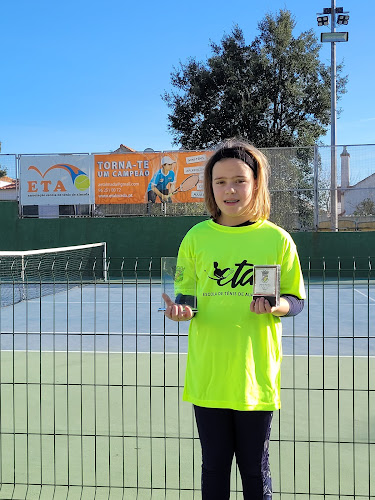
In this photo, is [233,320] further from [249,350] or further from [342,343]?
[342,343]

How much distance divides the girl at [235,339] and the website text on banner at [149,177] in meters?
16.2

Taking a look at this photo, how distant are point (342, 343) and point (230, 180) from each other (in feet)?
19.5

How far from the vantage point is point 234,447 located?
2188 mm

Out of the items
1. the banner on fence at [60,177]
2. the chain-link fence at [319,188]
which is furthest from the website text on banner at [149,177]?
the chain-link fence at [319,188]

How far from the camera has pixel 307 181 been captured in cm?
1811

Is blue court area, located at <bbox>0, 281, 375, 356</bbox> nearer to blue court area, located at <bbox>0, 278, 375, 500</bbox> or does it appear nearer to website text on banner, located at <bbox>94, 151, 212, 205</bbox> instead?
blue court area, located at <bbox>0, 278, 375, 500</bbox>

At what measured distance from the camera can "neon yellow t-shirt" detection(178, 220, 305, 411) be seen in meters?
2.12

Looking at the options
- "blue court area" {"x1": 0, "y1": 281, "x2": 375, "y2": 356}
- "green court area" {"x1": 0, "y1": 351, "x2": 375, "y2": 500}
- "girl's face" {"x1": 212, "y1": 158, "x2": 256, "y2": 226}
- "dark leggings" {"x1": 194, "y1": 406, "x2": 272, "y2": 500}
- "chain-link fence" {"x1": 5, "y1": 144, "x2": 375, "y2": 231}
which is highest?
"chain-link fence" {"x1": 5, "y1": 144, "x2": 375, "y2": 231}

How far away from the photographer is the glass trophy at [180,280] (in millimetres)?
2188

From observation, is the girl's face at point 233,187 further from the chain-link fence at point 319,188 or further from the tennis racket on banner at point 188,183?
the tennis racket on banner at point 188,183

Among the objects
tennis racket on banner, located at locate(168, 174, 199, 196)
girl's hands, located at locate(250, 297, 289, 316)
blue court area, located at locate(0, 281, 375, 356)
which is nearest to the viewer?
girl's hands, located at locate(250, 297, 289, 316)

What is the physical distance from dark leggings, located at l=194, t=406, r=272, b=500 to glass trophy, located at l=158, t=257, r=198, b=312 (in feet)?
1.28

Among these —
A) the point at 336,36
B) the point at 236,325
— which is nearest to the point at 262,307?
the point at 236,325

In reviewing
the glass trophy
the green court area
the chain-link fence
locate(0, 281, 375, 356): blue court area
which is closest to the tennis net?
locate(0, 281, 375, 356): blue court area
